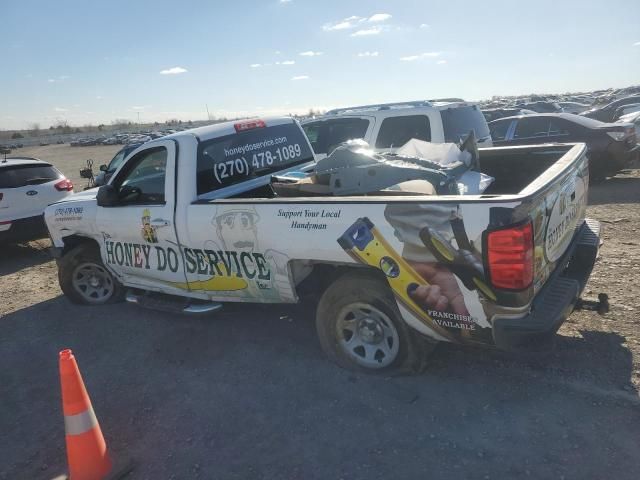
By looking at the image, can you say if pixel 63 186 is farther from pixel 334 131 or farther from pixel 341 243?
pixel 341 243

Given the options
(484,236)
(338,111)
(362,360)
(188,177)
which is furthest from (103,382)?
(338,111)

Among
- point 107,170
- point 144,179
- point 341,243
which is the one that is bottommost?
point 341,243

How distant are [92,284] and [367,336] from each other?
3856mm

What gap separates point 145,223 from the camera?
4633mm

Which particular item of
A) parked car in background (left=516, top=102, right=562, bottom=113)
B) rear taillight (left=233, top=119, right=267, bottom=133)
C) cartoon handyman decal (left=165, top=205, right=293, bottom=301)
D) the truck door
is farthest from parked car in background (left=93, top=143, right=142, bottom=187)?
parked car in background (left=516, top=102, right=562, bottom=113)

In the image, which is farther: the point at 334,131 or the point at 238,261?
the point at 334,131

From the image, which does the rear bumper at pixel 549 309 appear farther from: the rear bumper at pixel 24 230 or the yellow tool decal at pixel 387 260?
the rear bumper at pixel 24 230

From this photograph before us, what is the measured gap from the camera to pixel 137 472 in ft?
9.74

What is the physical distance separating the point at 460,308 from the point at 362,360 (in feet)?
3.35

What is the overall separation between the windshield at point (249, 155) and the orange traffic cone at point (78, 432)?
1986mm

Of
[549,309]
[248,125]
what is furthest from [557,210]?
[248,125]

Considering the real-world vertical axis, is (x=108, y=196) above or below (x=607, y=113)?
above

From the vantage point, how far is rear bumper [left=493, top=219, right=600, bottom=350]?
2.90 m

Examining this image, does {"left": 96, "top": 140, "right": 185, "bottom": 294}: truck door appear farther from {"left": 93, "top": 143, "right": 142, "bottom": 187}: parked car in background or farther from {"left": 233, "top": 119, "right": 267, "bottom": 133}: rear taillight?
{"left": 93, "top": 143, "right": 142, "bottom": 187}: parked car in background
